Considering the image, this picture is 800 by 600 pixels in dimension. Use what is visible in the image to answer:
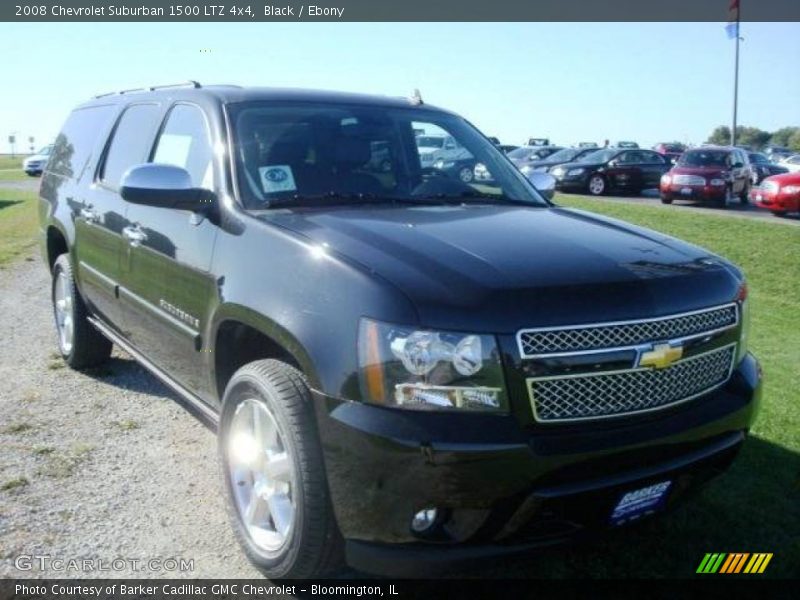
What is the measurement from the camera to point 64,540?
320 cm

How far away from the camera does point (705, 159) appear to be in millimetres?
19688

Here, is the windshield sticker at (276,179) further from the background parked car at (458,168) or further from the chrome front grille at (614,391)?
the chrome front grille at (614,391)

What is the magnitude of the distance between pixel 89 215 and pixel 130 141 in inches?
22.8

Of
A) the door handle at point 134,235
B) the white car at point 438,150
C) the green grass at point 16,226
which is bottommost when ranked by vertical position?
the green grass at point 16,226

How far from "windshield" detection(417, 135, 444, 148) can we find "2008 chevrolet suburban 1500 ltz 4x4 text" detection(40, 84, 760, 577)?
401 millimetres

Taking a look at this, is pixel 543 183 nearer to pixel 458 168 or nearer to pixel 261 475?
pixel 458 168

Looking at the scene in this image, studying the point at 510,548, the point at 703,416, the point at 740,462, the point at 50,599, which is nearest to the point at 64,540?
the point at 50,599

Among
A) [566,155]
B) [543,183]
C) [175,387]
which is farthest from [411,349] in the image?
[566,155]

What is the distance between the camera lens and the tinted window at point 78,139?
5.22m

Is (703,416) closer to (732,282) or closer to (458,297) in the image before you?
(732,282)

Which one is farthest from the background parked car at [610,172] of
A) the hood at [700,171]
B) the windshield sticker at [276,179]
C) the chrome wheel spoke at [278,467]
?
the chrome wheel spoke at [278,467]

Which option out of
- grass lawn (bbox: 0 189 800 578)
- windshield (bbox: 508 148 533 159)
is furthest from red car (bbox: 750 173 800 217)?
windshield (bbox: 508 148 533 159)

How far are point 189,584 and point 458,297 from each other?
1.57 m
